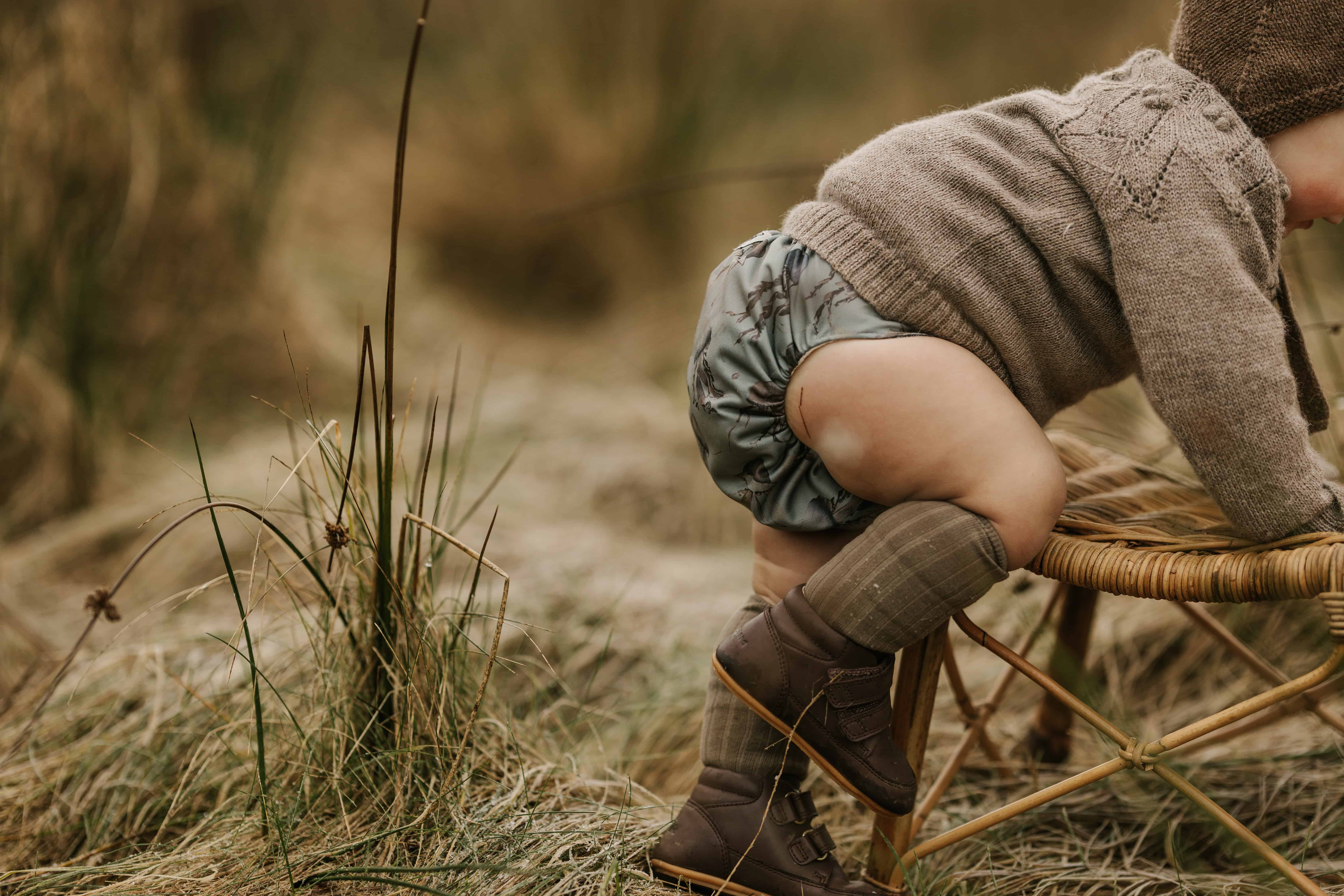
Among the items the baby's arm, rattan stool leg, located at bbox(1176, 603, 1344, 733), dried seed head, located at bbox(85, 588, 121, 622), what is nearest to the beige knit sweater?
the baby's arm

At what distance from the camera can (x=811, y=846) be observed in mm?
872

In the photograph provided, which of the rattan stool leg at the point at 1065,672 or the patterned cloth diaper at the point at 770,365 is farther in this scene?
the rattan stool leg at the point at 1065,672

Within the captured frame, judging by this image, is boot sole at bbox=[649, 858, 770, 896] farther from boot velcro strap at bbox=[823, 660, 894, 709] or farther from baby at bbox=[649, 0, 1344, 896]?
boot velcro strap at bbox=[823, 660, 894, 709]

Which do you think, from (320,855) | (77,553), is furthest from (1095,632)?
(77,553)

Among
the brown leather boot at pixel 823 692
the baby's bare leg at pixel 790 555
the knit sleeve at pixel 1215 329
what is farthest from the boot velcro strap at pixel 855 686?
the knit sleeve at pixel 1215 329

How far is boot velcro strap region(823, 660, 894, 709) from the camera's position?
2.61ft

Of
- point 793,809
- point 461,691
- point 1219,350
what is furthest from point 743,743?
point 1219,350

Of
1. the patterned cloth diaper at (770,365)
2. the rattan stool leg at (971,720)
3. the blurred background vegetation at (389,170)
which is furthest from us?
the blurred background vegetation at (389,170)

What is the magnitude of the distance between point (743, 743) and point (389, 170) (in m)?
3.12

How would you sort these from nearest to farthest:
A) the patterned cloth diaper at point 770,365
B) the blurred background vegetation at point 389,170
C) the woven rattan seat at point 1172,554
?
1. the woven rattan seat at point 1172,554
2. the patterned cloth diaper at point 770,365
3. the blurred background vegetation at point 389,170

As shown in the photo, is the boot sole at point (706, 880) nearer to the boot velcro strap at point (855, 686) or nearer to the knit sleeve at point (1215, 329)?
the boot velcro strap at point (855, 686)

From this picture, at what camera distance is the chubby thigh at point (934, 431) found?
2.56 ft

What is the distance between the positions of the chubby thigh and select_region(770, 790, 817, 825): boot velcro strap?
298 millimetres

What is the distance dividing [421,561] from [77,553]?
1070 mm
